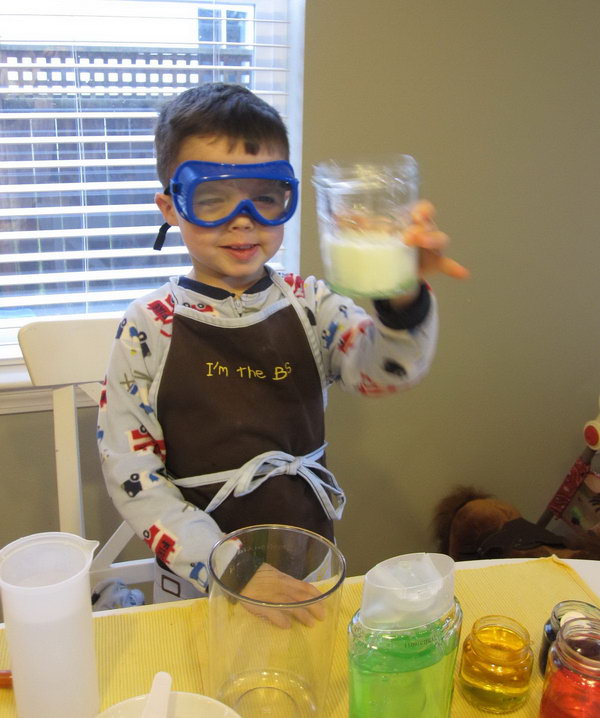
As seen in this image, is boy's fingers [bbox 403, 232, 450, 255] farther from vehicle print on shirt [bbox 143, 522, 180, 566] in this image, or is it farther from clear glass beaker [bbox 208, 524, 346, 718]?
vehicle print on shirt [bbox 143, 522, 180, 566]

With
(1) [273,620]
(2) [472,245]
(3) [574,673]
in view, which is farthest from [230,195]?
(2) [472,245]

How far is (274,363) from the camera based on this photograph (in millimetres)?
1198

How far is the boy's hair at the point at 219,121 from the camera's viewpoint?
113 cm

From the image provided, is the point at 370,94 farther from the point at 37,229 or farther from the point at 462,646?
the point at 462,646

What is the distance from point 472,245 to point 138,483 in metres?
1.15

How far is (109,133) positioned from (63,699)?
142 cm

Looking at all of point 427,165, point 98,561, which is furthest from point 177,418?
point 427,165

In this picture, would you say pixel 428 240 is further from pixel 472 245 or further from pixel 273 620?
pixel 472 245

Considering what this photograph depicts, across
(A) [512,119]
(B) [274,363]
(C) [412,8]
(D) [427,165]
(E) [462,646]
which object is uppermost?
→ (C) [412,8]

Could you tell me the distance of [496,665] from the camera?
0.74 metres

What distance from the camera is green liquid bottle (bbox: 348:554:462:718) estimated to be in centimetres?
62

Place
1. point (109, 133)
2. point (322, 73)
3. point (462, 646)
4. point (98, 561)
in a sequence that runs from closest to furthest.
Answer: point (462, 646) < point (98, 561) < point (322, 73) < point (109, 133)

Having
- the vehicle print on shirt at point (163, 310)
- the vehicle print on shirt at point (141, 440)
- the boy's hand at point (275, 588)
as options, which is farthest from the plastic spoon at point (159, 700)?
the vehicle print on shirt at point (163, 310)

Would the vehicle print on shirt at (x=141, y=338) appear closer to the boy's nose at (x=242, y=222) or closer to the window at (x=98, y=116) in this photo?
the boy's nose at (x=242, y=222)
